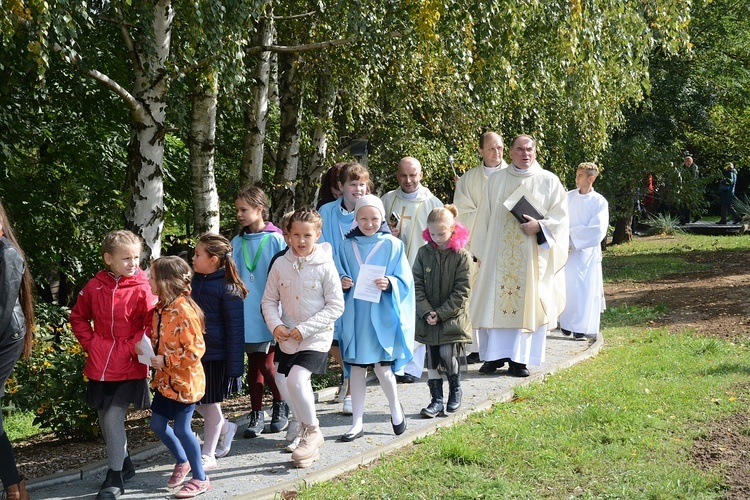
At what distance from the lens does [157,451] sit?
698cm

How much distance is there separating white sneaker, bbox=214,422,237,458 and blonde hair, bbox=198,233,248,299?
0.97 m

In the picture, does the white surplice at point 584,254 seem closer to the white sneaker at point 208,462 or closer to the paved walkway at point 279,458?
the paved walkway at point 279,458

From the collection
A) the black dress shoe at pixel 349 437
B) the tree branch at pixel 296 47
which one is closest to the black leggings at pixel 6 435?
the black dress shoe at pixel 349 437

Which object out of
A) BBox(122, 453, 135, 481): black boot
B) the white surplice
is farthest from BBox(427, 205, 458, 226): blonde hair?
the white surplice

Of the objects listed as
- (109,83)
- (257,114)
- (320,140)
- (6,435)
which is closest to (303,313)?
(6,435)

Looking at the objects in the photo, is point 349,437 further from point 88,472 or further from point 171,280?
point 171,280

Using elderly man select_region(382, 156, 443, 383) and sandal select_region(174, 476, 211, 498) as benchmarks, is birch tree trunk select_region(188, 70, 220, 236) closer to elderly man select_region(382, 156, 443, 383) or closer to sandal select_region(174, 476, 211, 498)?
elderly man select_region(382, 156, 443, 383)

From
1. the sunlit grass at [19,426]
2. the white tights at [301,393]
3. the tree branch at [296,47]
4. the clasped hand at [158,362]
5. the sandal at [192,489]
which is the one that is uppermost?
the tree branch at [296,47]

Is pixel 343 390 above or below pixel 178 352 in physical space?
below

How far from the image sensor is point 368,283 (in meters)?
7.14

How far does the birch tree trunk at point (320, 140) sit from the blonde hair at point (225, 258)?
7231mm

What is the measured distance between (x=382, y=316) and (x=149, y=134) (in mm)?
3420

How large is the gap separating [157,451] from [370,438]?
1507mm

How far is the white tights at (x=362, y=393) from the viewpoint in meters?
7.09
